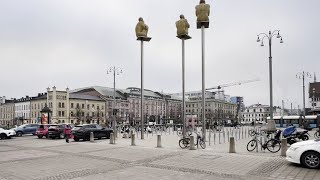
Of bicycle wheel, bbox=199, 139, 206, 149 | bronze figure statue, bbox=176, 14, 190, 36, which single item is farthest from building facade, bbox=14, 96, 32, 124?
bicycle wheel, bbox=199, 139, 206, 149

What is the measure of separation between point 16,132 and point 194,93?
5896 inches

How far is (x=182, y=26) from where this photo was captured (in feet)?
99.3

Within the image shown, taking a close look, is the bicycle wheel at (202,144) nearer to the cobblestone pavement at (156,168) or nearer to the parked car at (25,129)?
the cobblestone pavement at (156,168)

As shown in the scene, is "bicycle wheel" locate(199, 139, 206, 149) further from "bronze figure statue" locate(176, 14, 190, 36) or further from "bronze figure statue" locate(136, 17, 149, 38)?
"bronze figure statue" locate(136, 17, 149, 38)

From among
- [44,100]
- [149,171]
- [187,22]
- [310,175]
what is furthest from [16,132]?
→ [44,100]

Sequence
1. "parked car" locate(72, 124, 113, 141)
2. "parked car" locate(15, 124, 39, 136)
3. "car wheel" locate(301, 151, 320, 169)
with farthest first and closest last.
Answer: "parked car" locate(15, 124, 39, 136) < "parked car" locate(72, 124, 113, 141) < "car wheel" locate(301, 151, 320, 169)

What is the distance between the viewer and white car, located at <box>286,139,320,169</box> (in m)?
12.3

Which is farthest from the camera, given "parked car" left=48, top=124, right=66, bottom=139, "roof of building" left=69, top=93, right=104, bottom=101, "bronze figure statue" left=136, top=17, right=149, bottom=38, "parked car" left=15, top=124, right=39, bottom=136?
"roof of building" left=69, top=93, right=104, bottom=101

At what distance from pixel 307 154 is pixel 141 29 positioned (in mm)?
24402

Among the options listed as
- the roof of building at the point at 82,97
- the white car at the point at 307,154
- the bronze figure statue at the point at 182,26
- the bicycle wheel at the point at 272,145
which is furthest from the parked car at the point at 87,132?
the roof of building at the point at 82,97

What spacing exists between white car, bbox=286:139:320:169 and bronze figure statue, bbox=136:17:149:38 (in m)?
23.6

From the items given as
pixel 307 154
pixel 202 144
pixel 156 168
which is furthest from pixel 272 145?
pixel 156 168

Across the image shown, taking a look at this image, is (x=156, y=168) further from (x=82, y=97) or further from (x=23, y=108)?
(x=23, y=108)

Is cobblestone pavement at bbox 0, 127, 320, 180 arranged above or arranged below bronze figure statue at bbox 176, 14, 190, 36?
below
